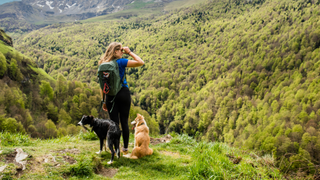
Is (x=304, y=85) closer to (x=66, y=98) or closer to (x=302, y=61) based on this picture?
(x=302, y=61)

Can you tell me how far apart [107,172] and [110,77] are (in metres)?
2.45

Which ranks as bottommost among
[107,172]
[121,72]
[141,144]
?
[107,172]

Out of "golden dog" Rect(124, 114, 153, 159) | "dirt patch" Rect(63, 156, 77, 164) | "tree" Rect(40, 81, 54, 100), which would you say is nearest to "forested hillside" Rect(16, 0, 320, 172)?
"tree" Rect(40, 81, 54, 100)

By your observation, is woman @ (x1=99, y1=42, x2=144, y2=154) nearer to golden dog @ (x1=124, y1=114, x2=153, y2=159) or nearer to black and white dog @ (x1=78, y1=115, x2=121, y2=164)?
black and white dog @ (x1=78, y1=115, x2=121, y2=164)

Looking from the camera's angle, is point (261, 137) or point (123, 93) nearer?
point (123, 93)

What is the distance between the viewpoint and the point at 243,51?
154 metres

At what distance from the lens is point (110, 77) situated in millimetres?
4691

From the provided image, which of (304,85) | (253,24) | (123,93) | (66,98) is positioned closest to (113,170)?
(123,93)

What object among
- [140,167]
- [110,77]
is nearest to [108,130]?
[140,167]

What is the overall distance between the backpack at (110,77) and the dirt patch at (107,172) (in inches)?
77.9

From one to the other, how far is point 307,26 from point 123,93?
175015mm

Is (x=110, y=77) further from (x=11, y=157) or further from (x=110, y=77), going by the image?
(x=11, y=157)

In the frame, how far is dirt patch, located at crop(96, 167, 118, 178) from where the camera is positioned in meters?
4.36

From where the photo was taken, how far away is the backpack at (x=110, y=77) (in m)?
4.66
